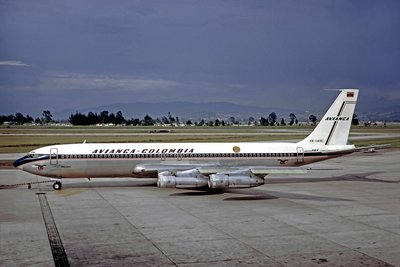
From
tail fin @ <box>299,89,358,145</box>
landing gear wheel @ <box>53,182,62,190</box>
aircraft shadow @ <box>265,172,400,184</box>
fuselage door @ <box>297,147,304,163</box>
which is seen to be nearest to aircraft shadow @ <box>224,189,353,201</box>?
fuselage door @ <box>297,147,304,163</box>

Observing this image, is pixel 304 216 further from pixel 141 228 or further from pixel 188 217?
pixel 141 228

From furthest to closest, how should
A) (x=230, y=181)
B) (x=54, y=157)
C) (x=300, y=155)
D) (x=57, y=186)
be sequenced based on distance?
(x=300, y=155)
(x=57, y=186)
(x=54, y=157)
(x=230, y=181)

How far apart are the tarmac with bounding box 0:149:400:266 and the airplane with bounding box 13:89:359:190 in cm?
132

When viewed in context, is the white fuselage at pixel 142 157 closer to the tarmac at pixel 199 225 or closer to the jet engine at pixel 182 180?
the tarmac at pixel 199 225

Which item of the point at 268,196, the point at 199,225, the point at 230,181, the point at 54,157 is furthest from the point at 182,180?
the point at 54,157

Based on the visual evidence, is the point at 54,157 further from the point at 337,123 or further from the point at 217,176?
the point at 337,123

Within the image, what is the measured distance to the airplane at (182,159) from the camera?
31766 millimetres

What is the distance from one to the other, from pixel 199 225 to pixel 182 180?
8.55 meters

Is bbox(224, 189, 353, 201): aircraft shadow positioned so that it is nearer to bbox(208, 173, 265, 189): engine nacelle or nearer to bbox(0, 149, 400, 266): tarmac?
bbox(0, 149, 400, 266): tarmac

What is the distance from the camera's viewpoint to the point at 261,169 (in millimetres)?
31750

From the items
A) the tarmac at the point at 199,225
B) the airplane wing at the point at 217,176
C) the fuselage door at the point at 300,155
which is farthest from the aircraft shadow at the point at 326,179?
the airplane wing at the point at 217,176

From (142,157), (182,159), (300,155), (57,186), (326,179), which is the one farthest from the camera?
(326,179)

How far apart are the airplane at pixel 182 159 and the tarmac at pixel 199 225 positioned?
132 cm

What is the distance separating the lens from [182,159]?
3581cm
